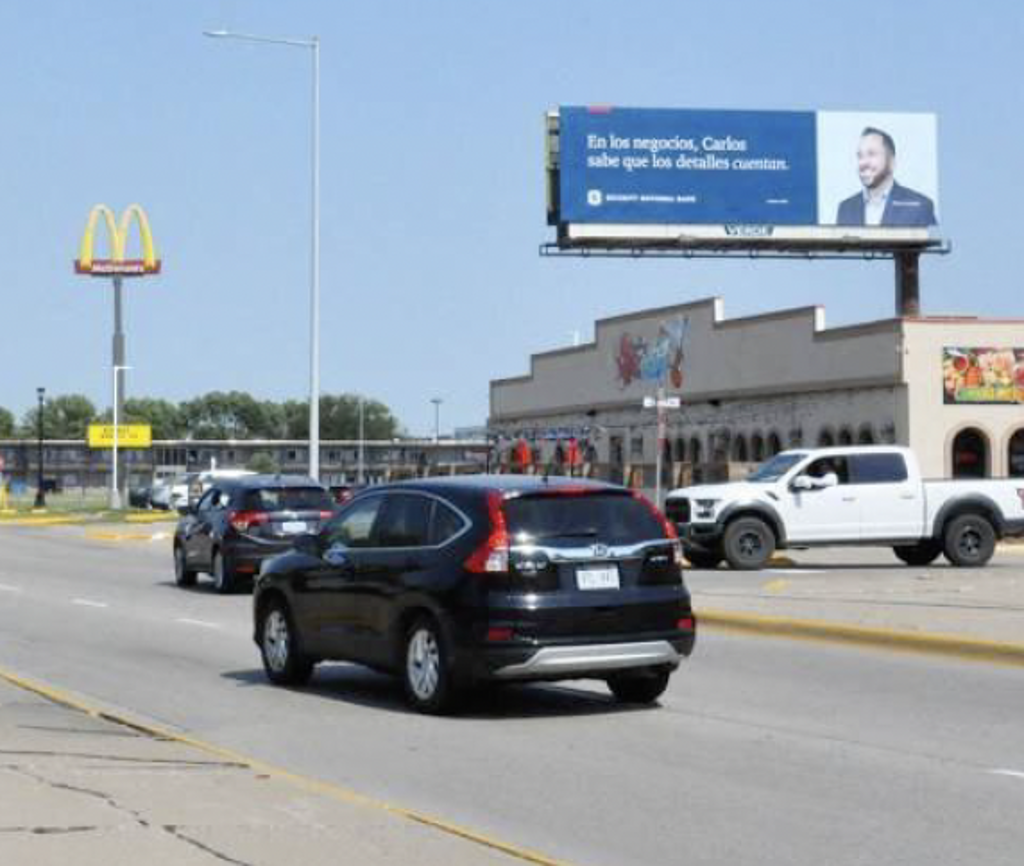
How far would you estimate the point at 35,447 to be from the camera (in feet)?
582

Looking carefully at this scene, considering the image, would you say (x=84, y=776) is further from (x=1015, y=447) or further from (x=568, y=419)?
(x=568, y=419)

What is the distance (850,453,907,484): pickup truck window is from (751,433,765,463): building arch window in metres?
32.6

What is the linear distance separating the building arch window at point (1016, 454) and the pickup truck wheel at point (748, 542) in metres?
25.9

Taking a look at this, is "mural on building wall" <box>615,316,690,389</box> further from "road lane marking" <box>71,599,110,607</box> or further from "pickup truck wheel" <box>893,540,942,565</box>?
"road lane marking" <box>71,599,110,607</box>

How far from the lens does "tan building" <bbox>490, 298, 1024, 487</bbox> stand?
172ft

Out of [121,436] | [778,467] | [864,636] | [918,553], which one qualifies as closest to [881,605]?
[864,636]

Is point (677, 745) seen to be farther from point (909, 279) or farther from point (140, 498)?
point (140, 498)

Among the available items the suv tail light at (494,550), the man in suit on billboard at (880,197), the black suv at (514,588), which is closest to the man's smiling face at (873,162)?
the man in suit on billboard at (880,197)

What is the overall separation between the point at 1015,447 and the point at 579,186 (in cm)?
1861

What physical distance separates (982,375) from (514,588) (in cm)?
4245

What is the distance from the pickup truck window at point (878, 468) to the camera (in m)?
29.5

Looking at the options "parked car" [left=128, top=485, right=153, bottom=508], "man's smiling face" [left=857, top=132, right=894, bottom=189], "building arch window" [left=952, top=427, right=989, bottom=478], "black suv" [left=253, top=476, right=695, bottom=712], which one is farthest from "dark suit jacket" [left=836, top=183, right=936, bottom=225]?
"black suv" [left=253, top=476, right=695, bottom=712]

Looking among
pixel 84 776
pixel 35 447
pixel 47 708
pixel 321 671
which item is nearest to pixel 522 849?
pixel 84 776

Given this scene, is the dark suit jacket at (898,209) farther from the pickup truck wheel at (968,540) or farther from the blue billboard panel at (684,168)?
the pickup truck wheel at (968,540)
